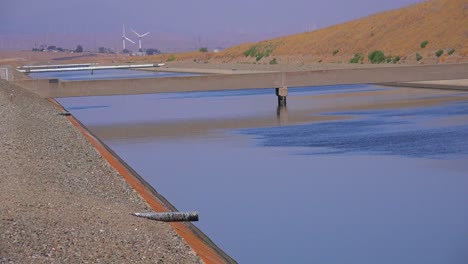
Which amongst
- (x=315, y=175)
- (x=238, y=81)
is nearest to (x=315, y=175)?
(x=315, y=175)

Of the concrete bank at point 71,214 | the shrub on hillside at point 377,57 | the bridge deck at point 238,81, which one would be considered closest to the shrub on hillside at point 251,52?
the shrub on hillside at point 377,57

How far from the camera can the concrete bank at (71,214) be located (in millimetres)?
9031

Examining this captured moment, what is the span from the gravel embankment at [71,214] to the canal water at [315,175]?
1.47 metres

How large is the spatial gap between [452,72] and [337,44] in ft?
285

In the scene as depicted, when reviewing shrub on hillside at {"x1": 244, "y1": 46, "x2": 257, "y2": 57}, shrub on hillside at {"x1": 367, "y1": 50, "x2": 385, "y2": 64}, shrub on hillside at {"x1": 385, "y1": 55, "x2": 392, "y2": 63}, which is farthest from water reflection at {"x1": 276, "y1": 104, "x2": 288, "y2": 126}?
shrub on hillside at {"x1": 244, "y1": 46, "x2": 257, "y2": 57}

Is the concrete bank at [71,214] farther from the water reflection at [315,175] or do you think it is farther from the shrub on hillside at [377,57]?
the shrub on hillside at [377,57]

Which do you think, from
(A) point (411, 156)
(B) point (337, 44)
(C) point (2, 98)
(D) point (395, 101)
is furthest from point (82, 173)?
(B) point (337, 44)

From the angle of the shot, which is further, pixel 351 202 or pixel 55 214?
pixel 351 202

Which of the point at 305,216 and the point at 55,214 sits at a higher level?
the point at 55,214

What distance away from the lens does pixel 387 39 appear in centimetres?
11300

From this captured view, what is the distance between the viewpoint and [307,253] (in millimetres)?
12281

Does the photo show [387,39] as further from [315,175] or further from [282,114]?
[315,175]

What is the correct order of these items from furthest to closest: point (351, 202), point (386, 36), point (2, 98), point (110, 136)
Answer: point (386, 36) < point (2, 98) < point (110, 136) < point (351, 202)

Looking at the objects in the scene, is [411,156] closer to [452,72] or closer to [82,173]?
[82,173]
